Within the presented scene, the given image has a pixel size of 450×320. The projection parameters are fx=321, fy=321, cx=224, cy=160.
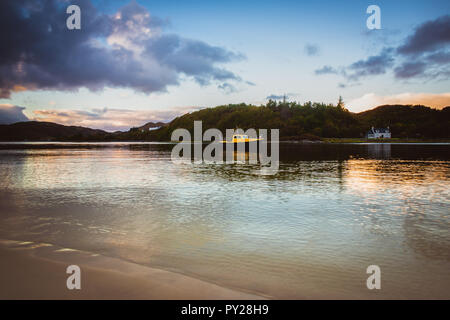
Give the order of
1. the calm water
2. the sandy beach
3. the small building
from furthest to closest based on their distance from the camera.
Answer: the small building
the calm water
the sandy beach

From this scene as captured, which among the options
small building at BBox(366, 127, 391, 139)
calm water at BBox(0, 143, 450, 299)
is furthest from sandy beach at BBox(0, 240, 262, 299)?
small building at BBox(366, 127, 391, 139)

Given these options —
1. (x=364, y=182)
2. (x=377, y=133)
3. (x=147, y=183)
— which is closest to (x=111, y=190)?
(x=147, y=183)

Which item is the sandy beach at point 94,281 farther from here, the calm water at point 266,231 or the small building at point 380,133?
the small building at point 380,133

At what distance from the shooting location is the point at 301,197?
58.0ft

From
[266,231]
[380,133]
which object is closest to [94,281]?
[266,231]

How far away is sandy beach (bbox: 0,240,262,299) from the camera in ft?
20.2

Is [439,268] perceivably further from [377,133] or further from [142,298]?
[377,133]

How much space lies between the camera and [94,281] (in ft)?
22.2

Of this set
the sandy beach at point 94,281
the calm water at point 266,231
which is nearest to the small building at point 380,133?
the calm water at point 266,231

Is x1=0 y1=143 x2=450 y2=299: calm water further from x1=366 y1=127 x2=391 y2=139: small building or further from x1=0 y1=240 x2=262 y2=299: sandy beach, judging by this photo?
x1=366 y1=127 x2=391 y2=139: small building

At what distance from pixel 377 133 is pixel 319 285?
674 ft

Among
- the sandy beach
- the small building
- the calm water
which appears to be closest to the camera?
the sandy beach

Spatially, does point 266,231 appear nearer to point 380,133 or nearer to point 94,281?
point 94,281

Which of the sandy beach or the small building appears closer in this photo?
the sandy beach
